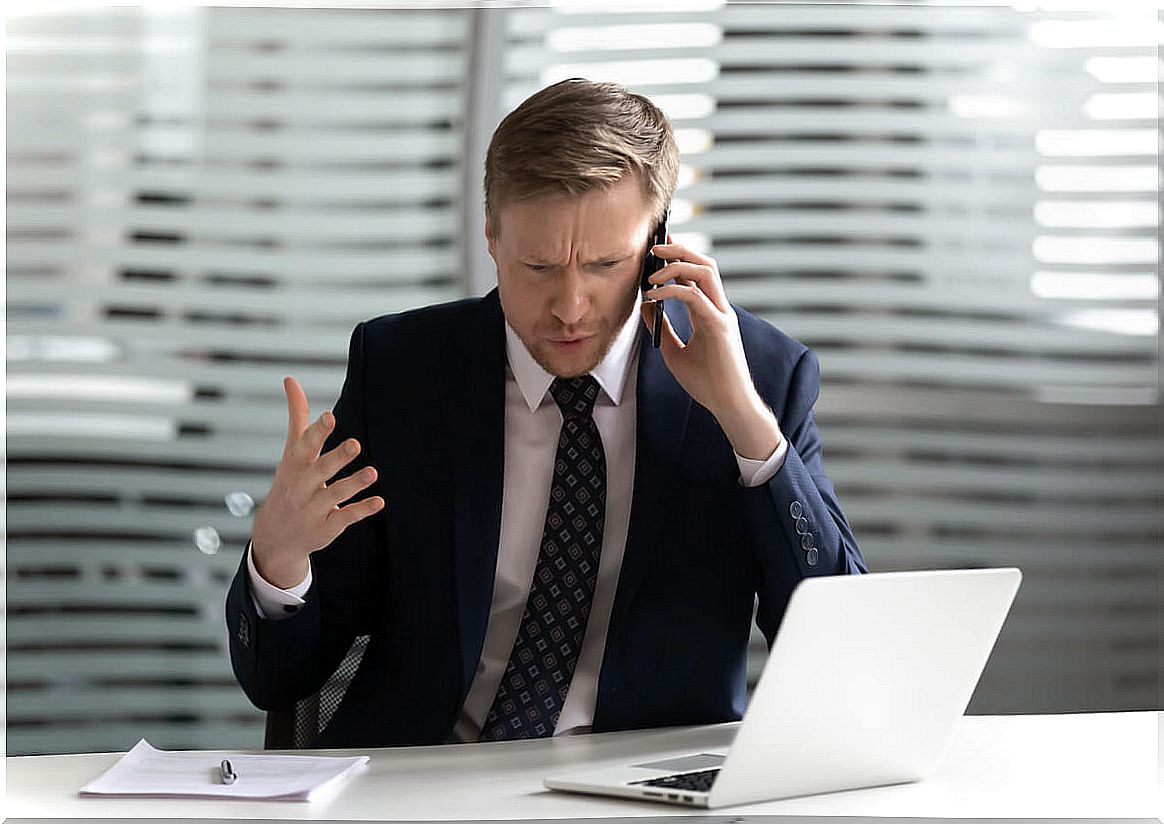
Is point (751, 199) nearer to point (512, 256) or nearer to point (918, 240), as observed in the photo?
point (918, 240)

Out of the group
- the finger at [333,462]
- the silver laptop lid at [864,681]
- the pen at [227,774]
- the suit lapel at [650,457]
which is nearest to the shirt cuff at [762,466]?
the suit lapel at [650,457]

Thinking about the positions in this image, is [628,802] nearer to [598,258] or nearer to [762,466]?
[762,466]

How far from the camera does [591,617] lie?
6.55 feet

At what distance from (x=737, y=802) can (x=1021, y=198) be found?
3039 mm

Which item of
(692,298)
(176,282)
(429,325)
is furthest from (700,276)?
(176,282)

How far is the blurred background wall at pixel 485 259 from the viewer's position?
155 inches

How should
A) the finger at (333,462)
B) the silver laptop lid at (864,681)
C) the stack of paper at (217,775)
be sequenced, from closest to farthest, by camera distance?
1. the silver laptop lid at (864,681)
2. the stack of paper at (217,775)
3. the finger at (333,462)

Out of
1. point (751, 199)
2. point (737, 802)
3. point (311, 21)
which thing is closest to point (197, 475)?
point (311, 21)

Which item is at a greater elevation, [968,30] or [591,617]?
[968,30]

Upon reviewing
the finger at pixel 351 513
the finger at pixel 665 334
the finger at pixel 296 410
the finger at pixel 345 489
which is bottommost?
the finger at pixel 351 513

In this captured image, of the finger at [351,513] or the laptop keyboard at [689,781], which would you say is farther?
the finger at [351,513]

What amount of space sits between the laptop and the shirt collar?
0.72 m

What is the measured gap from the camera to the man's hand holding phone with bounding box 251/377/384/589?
65.3 inches

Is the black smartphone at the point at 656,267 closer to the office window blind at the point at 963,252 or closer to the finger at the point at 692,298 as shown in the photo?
the finger at the point at 692,298
